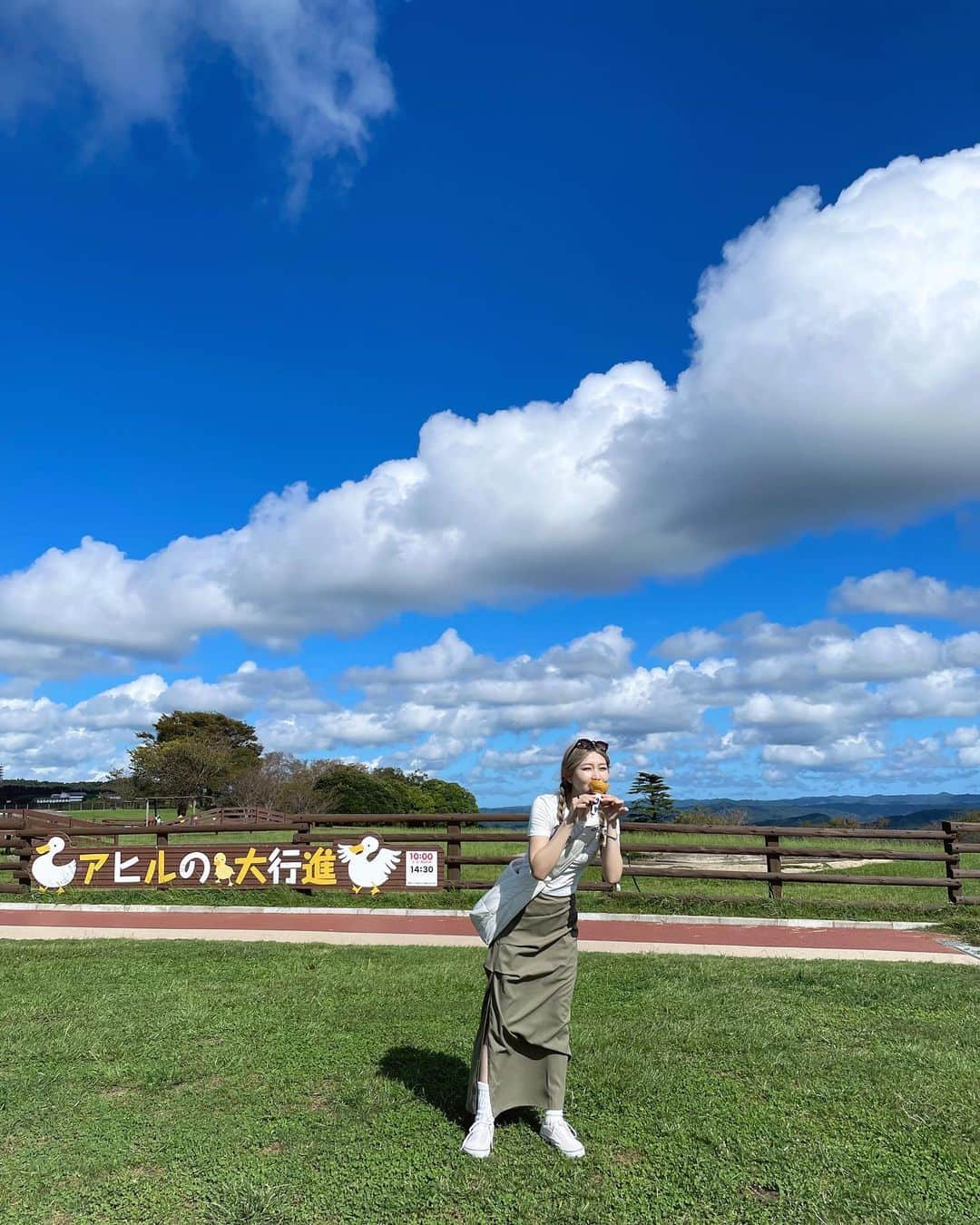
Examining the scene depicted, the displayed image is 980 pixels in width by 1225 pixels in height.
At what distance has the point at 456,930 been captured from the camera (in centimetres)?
1118

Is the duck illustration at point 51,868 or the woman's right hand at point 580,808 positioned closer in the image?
the woman's right hand at point 580,808

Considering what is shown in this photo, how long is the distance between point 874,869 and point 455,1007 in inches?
580

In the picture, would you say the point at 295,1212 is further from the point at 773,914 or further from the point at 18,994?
the point at 773,914

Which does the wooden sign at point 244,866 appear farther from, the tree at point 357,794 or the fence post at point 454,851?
the tree at point 357,794

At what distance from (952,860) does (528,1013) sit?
10726 millimetres

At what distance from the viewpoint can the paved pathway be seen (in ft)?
31.9

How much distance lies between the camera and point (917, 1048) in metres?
5.62

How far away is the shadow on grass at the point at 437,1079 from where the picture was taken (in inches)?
176

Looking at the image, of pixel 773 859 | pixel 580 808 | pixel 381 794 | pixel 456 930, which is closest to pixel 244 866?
pixel 456 930

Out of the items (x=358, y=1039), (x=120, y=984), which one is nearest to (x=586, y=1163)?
(x=358, y=1039)

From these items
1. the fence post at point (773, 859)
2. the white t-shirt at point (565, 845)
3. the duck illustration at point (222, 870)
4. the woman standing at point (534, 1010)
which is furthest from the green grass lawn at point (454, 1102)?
the duck illustration at point (222, 870)

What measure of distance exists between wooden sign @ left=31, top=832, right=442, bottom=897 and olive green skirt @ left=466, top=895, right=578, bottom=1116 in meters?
9.67

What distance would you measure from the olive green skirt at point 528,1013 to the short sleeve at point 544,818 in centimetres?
43

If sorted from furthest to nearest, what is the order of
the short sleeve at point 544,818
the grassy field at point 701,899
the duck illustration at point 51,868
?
the duck illustration at point 51,868 → the grassy field at point 701,899 → the short sleeve at point 544,818
